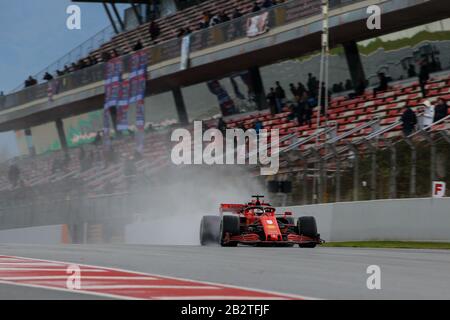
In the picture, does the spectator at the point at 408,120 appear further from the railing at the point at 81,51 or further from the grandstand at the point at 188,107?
the railing at the point at 81,51

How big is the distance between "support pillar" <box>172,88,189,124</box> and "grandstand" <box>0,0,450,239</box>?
6cm

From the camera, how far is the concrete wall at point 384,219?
1666 cm

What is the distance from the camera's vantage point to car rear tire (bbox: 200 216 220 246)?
53.9 feet

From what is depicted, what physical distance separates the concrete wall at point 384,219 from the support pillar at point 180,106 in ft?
65.3

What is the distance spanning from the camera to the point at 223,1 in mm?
37188

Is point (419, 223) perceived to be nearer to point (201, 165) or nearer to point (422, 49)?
point (201, 165)

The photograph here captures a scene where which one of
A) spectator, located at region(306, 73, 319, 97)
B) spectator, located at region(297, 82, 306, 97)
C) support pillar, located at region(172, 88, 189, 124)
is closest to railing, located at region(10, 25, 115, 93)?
support pillar, located at region(172, 88, 189, 124)

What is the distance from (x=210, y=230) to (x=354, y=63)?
15.3 metres

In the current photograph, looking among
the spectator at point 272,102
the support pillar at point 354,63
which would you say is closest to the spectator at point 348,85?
the support pillar at point 354,63

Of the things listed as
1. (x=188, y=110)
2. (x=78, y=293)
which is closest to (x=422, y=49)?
(x=188, y=110)

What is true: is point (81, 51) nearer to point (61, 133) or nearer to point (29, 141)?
point (61, 133)

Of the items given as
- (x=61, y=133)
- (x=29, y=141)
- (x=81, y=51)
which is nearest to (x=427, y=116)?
(x=81, y=51)

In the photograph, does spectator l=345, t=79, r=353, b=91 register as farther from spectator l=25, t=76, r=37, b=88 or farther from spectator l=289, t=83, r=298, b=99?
spectator l=25, t=76, r=37, b=88
